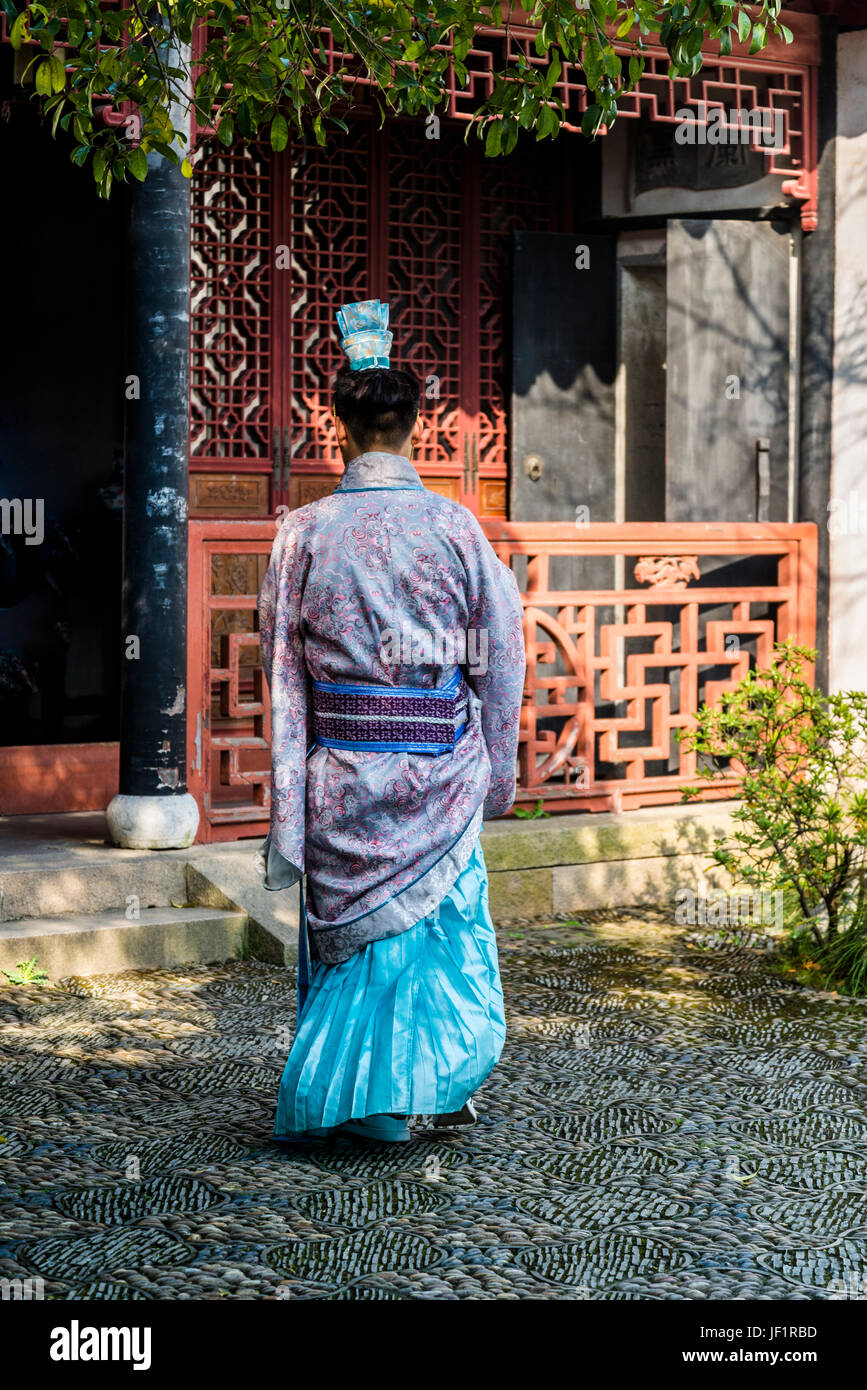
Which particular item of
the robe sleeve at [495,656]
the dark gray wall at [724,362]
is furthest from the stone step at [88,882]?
the dark gray wall at [724,362]

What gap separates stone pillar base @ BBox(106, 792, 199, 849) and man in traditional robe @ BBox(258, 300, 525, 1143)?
2188mm

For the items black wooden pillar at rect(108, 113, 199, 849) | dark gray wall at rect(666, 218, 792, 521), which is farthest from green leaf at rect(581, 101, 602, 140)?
dark gray wall at rect(666, 218, 792, 521)

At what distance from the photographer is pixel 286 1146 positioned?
13.6ft

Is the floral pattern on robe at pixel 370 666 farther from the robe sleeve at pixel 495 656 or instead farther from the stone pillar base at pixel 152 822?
the stone pillar base at pixel 152 822

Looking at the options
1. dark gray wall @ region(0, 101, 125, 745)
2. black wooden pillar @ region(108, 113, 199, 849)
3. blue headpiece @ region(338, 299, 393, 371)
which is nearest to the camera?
blue headpiece @ region(338, 299, 393, 371)

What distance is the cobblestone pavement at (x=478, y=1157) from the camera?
3.38 m

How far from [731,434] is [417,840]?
4378mm

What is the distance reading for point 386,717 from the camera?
13.5 ft

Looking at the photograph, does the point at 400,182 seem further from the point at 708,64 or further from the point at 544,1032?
→ the point at 544,1032

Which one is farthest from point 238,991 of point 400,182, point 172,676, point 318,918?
point 400,182

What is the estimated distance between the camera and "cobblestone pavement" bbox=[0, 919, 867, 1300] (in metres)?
3.38

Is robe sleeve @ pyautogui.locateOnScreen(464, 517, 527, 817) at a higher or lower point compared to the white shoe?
higher

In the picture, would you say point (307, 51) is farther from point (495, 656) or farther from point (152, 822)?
point (152, 822)

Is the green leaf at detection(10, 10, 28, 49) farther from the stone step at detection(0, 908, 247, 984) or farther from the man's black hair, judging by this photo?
the stone step at detection(0, 908, 247, 984)
